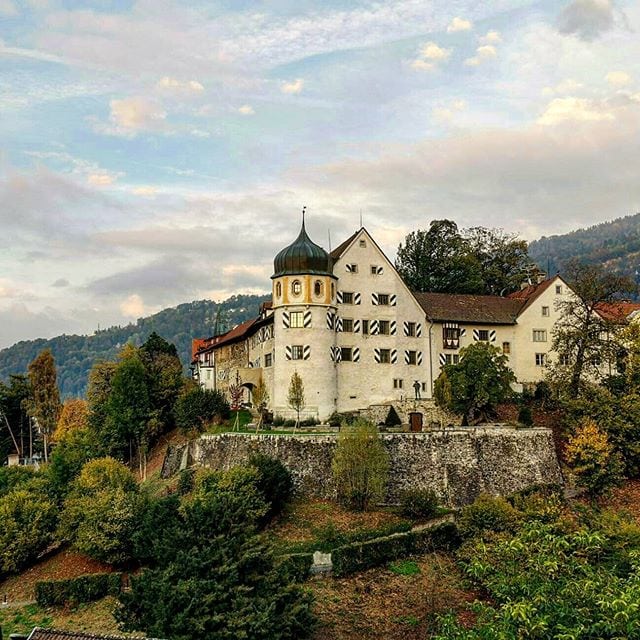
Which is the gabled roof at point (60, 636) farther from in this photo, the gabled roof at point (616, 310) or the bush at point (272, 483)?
the gabled roof at point (616, 310)

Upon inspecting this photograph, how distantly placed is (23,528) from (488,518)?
24999mm

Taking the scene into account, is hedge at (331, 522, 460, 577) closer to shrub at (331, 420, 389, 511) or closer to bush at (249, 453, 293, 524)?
shrub at (331, 420, 389, 511)

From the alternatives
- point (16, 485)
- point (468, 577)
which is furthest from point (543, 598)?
point (16, 485)

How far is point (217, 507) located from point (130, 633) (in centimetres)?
584

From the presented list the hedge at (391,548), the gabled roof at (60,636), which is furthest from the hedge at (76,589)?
the gabled roof at (60,636)

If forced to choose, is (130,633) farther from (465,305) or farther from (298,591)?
(465,305)

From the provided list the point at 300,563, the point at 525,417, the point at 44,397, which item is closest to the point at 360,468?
the point at 300,563

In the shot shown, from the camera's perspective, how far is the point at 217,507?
2700 centimetres

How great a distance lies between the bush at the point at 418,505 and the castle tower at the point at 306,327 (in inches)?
478

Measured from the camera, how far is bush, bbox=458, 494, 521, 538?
117ft

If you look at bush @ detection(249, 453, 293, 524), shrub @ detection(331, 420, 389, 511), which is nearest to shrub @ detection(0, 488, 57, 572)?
bush @ detection(249, 453, 293, 524)

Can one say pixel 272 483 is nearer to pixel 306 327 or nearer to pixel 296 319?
pixel 306 327

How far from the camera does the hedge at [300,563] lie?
1234 inches

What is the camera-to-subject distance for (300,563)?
3334 cm
